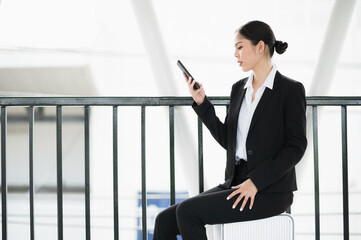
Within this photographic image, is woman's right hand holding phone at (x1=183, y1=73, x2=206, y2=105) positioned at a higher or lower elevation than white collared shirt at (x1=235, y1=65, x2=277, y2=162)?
higher

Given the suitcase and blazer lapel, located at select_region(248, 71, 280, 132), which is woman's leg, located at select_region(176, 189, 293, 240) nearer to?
the suitcase

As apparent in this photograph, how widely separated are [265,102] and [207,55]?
131 inches

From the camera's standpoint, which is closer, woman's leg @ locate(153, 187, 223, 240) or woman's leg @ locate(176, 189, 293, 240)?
woman's leg @ locate(176, 189, 293, 240)

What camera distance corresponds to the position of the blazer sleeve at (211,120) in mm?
1753

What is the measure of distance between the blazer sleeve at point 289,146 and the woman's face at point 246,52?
0.17m

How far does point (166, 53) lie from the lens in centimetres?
356

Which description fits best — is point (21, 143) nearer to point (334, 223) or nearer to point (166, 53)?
point (166, 53)

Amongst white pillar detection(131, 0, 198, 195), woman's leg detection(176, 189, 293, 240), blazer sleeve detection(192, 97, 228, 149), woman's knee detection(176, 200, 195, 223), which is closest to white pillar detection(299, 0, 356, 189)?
white pillar detection(131, 0, 198, 195)

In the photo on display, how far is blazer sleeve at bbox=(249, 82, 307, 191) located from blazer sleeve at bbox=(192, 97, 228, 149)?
0.96 feet

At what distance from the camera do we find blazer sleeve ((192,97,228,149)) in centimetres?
175

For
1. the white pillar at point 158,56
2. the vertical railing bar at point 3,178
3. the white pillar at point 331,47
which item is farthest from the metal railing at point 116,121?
the white pillar at point 158,56

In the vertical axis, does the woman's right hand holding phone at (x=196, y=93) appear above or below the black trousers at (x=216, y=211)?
above

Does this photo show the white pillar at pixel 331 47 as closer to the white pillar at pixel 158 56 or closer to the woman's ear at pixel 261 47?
the white pillar at pixel 158 56

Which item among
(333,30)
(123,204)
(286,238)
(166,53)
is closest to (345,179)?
(286,238)
